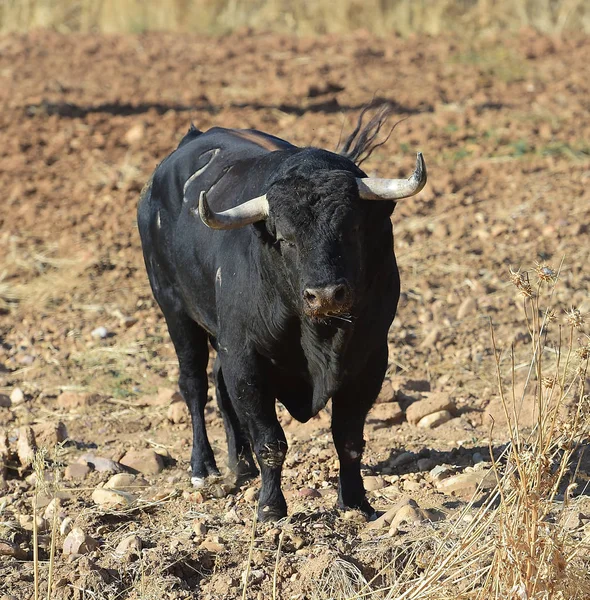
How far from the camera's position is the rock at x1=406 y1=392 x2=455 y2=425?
688 cm

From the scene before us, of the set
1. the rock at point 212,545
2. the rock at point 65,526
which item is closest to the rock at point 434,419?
the rock at point 212,545

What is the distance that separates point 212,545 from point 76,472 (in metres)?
1.62

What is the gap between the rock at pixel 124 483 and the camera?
6.22 m

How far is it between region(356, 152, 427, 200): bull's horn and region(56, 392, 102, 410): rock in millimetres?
3464

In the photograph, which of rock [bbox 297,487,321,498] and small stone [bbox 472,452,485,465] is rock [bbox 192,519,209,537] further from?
small stone [bbox 472,452,485,465]

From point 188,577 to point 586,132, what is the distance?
30.7ft

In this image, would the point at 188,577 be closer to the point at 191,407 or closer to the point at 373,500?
the point at 373,500

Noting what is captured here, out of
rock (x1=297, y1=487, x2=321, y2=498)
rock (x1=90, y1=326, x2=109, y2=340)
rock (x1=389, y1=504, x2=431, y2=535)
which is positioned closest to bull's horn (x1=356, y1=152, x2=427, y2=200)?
rock (x1=389, y1=504, x2=431, y2=535)

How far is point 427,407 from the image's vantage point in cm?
689

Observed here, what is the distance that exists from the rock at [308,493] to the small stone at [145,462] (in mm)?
1002

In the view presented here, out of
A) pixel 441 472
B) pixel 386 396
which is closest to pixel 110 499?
pixel 441 472

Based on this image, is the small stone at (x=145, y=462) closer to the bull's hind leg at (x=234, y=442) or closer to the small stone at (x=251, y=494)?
the bull's hind leg at (x=234, y=442)

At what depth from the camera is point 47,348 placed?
8773 mm

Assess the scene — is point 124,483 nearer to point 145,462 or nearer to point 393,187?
point 145,462
